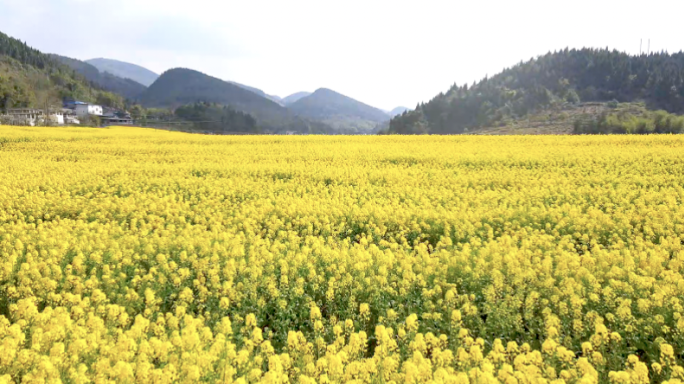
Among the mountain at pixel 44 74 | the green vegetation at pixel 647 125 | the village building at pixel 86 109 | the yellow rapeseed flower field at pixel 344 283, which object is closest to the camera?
the yellow rapeseed flower field at pixel 344 283

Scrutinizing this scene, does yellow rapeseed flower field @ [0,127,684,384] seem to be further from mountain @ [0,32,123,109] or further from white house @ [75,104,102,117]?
mountain @ [0,32,123,109]

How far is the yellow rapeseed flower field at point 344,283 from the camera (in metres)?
3.89

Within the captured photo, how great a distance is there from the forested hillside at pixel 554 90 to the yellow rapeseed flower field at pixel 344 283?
8590 cm

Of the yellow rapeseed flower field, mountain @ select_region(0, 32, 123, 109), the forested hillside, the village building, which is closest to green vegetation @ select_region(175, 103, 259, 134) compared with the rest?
the village building

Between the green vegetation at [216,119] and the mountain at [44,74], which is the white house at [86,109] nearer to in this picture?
the mountain at [44,74]

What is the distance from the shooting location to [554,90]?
113m

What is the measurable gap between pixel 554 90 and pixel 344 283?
122 metres

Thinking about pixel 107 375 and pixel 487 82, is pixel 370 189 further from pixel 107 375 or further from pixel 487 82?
pixel 487 82

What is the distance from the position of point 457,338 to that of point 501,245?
2.79 m

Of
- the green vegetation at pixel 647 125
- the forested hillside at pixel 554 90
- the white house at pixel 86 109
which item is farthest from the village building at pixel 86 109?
the green vegetation at pixel 647 125

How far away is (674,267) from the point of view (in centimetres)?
592

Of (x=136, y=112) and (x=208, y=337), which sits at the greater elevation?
(x=136, y=112)

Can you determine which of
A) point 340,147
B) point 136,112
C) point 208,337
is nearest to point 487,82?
point 136,112

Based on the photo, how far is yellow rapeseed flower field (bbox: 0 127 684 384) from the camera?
3.89m
